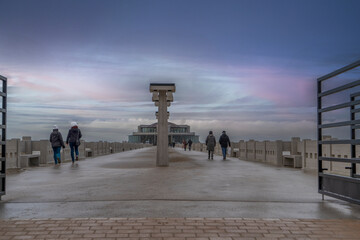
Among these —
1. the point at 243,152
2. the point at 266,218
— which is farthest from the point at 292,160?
the point at 266,218

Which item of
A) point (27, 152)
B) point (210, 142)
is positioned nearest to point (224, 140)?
point (210, 142)

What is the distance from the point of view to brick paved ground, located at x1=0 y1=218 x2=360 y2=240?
15.2 feet

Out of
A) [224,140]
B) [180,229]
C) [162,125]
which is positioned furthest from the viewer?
[224,140]

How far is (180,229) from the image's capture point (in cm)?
488

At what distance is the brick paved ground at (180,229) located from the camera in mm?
4641

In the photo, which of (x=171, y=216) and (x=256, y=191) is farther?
(x=256, y=191)

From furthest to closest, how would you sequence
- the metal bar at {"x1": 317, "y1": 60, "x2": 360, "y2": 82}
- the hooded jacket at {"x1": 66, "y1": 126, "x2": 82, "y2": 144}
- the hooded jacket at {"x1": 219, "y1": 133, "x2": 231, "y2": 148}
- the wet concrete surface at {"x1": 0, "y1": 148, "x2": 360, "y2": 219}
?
the hooded jacket at {"x1": 219, "y1": 133, "x2": 231, "y2": 148}, the hooded jacket at {"x1": 66, "y1": 126, "x2": 82, "y2": 144}, the metal bar at {"x1": 317, "y1": 60, "x2": 360, "y2": 82}, the wet concrete surface at {"x1": 0, "y1": 148, "x2": 360, "y2": 219}

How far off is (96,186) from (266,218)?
5.13 metres

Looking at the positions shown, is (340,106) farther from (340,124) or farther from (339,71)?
(339,71)

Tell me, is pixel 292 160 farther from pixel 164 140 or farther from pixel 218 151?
pixel 218 151

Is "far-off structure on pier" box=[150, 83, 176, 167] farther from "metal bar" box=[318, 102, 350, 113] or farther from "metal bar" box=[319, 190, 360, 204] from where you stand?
"metal bar" box=[319, 190, 360, 204]

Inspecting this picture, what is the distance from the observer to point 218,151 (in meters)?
36.3

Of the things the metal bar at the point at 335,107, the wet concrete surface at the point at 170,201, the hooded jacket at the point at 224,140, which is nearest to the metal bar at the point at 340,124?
the metal bar at the point at 335,107

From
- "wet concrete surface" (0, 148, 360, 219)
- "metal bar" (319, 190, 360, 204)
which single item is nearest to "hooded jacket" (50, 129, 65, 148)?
"wet concrete surface" (0, 148, 360, 219)
